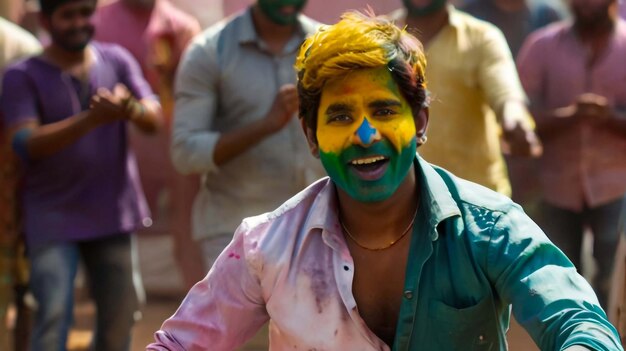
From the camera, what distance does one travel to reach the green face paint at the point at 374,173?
4285 millimetres

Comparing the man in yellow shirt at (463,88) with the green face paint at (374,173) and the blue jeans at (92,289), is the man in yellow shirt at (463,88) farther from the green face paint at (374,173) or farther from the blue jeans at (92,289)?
the green face paint at (374,173)

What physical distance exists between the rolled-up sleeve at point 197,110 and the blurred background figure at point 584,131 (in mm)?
1830

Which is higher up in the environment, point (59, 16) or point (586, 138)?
point (59, 16)

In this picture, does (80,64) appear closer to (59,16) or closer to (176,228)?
(59,16)

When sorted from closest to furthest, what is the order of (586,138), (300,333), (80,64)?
(300,333)
(80,64)
(586,138)

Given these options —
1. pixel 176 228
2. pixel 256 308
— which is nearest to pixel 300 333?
pixel 256 308

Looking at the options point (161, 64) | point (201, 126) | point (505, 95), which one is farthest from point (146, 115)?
point (161, 64)

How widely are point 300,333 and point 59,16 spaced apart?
340 centimetres

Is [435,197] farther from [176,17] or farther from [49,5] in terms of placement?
[176,17]

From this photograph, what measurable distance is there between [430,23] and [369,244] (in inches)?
131

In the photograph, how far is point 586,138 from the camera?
8367mm

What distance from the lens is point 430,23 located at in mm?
7594

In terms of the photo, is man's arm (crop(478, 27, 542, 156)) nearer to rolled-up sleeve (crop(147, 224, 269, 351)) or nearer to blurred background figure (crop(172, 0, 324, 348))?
blurred background figure (crop(172, 0, 324, 348))

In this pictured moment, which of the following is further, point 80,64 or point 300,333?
point 80,64
